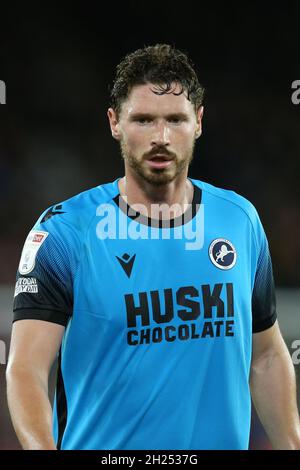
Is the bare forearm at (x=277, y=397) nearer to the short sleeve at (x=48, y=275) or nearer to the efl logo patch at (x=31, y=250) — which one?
the short sleeve at (x=48, y=275)

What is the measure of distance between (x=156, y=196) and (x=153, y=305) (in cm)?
45

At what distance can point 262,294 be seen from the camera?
3.40 meters

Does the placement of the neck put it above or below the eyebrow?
below

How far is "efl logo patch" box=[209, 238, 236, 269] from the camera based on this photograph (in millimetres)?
3211

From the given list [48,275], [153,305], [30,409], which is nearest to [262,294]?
[153,305]

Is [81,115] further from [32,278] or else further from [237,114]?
[32,278]

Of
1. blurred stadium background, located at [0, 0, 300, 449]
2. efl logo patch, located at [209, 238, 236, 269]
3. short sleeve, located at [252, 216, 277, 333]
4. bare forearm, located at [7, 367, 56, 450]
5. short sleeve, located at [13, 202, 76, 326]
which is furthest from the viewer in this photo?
blurred stadium background, located at [0, 0, 300, 449]

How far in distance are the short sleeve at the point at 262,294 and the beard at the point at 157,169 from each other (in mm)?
440

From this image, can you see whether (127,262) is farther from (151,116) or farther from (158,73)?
(158,73)

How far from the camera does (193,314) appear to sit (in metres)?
3.13

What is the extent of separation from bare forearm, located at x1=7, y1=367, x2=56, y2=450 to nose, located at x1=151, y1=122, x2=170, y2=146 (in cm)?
96

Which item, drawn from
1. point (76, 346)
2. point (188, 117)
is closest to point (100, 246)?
point (76, 346)

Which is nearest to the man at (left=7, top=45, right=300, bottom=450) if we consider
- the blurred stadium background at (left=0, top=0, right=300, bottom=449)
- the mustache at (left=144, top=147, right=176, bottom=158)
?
the mustache at (left=144, top=147, right=176, bottom=158)

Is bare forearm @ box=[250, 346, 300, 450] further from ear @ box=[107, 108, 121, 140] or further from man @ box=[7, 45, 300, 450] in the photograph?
ear @ box=[107, 108, 121, 140]
